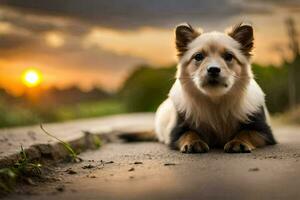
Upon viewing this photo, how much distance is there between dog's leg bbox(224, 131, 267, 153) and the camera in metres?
5.87

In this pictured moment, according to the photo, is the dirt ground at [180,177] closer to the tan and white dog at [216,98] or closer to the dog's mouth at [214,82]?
the tan and white dog at [216,98]

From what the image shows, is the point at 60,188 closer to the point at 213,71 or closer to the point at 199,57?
the point at 213,71

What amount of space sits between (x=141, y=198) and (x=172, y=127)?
9.19ft

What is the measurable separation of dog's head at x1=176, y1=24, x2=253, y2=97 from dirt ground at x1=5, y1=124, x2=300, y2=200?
718 mm

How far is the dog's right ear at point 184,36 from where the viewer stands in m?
6.70

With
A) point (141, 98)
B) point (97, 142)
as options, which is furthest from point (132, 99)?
point (97, 142)

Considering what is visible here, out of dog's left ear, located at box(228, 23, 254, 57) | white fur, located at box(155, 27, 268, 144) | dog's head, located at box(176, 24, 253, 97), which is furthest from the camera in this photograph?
dog's left ear, located at box(228, 23, 254, 57)

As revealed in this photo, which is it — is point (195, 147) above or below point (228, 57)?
below

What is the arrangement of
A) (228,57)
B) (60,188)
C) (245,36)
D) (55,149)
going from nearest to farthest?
(60,188), (228,57), (55,149), (245,36)

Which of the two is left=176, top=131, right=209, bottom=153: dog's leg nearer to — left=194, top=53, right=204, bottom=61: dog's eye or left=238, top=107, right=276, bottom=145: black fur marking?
left=238, top=107, right=276, bottom=145: black fur marking

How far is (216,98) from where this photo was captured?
6395 mm

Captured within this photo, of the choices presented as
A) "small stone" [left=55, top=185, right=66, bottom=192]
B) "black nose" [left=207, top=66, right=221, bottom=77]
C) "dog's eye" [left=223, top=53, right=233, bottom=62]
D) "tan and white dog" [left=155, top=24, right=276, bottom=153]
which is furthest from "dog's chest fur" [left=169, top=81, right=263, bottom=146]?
"small stone" [left=55, top=185, right=66, bottom=192]

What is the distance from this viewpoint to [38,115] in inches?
568

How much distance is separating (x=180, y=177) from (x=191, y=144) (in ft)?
4.74
